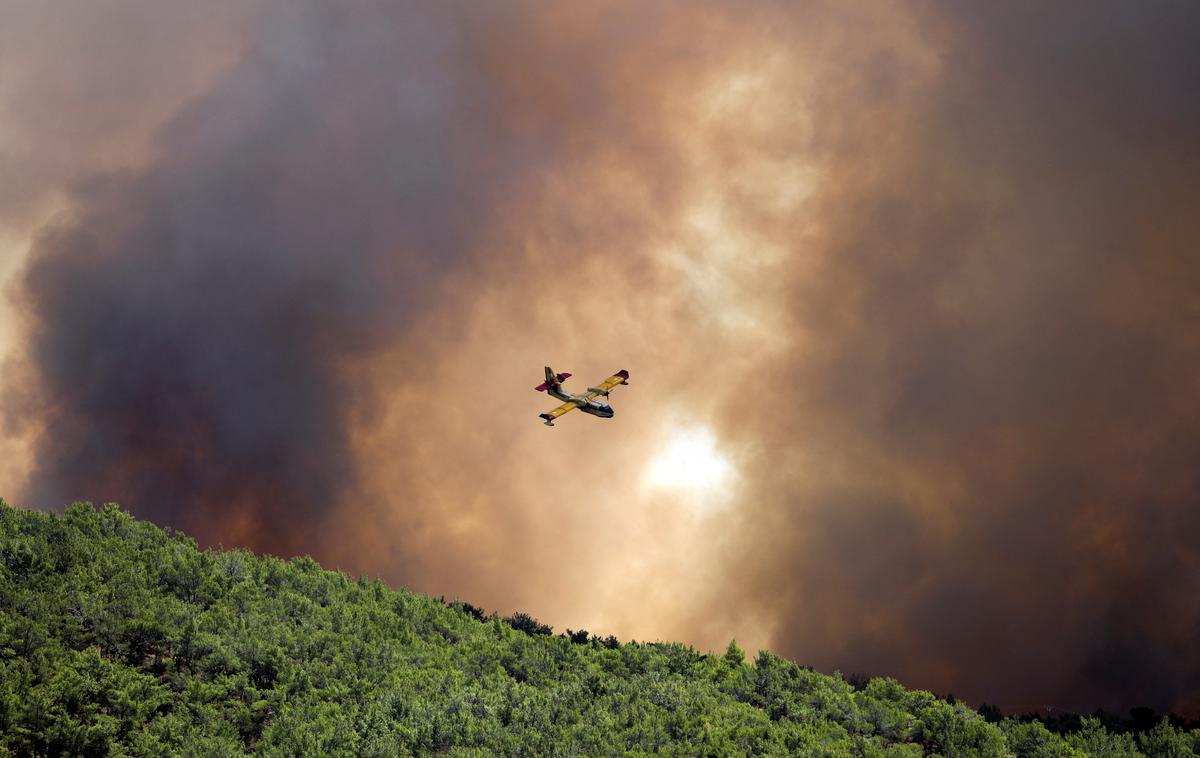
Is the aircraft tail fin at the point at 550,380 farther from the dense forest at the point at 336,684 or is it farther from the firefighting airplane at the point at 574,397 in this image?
the dense forest at the point at 336,684

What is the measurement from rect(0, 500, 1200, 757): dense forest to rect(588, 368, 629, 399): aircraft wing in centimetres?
2343

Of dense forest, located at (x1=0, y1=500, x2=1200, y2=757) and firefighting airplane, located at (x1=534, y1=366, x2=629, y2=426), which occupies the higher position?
firefighting airplane, located at (x1=534, y1=366, x2=629, y2=426)

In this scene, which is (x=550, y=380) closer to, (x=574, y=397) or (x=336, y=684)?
A: (x=574, y=397)

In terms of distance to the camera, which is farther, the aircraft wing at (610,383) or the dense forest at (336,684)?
the aircraft wing at (610,383)

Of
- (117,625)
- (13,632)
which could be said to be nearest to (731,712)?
(117,625)

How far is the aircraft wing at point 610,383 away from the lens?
91125mm

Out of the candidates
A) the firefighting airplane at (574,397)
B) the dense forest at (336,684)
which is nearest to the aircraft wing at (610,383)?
the firefighting airplane at (574,397)

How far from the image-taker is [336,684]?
222ft

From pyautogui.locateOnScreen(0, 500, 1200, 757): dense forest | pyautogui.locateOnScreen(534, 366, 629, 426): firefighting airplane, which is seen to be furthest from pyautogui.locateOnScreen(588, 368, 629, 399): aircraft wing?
pyautogui.locateOnScreen(0, 500, 1200, 757): dense forest

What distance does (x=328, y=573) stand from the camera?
95125 millimetres

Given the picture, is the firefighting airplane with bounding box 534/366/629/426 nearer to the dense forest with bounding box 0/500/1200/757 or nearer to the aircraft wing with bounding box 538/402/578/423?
the aircraft wing with bounding box 538/402/578/423

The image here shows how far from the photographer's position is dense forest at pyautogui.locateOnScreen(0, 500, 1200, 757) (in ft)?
198

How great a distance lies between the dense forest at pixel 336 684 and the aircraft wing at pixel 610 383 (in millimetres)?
23433

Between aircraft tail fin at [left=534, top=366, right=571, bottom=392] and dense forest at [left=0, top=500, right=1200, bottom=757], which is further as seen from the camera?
aircraft tail fin at [left=534, top=366, right=571, bottom=392]
